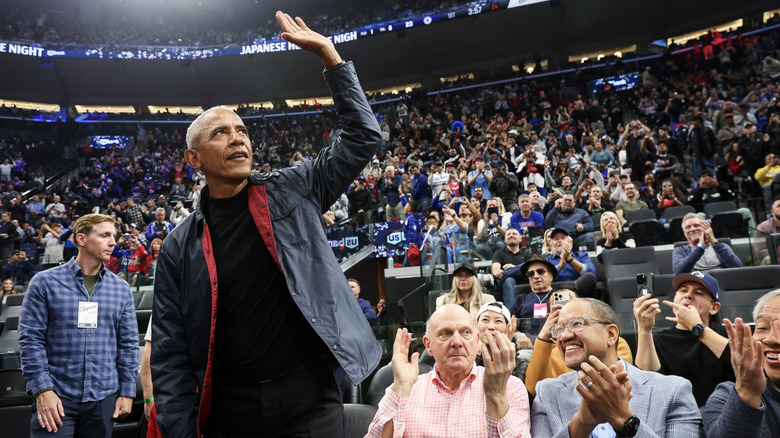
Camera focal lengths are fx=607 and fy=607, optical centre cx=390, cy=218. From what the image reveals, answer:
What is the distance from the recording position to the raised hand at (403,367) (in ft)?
8.33

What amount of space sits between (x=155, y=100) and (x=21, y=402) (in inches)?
874

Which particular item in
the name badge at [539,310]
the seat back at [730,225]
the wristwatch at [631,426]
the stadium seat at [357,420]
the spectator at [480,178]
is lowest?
the stadium seat at [357,420]

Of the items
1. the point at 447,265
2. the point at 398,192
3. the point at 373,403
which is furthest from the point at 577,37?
the point at 373,403

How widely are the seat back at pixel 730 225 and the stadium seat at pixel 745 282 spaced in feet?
5.37

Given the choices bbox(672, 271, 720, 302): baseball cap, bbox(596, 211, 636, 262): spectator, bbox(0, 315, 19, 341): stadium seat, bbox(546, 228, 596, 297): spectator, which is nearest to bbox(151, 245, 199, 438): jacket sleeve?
bbox(672, 271, 720, 302): baseball cap

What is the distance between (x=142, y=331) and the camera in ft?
24.0

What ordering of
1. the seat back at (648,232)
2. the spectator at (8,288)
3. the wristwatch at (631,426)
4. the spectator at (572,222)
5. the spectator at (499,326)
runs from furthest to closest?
the spectator at (8,288), the spectator at (572,222), the seat back at (648,232), the spectator at (499,326), the wristwatch at (631,426)

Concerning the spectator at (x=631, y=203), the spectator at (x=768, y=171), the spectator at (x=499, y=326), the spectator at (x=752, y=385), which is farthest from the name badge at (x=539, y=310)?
the spectator at (x=768, y=171)

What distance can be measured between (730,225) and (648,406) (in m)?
4.91

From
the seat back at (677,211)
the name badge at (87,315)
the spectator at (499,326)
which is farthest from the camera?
the seat back at (677,211)

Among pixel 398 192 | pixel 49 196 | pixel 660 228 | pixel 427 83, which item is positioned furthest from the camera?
pixel 427 83

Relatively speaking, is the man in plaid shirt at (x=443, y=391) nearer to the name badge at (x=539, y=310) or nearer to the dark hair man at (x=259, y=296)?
the dark hair man at (x=259, y=296)

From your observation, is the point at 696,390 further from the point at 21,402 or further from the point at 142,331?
the point at 142,331

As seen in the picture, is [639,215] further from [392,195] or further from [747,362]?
[747,362]
